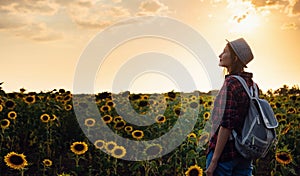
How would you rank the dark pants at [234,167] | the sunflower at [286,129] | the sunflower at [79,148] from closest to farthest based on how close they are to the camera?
the dark pants at [234,167] → the sunflower at [79,148] → the sunflower at [286,129]

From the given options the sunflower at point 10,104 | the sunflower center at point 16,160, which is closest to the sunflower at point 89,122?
the sunflower at point 10,104

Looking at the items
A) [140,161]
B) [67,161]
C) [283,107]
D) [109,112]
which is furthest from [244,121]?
[283,107]

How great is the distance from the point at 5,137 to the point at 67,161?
1.18 meters

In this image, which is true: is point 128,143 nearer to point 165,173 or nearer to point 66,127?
point 165,173

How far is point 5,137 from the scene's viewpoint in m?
7.92

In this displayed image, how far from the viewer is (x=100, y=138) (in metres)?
7.90

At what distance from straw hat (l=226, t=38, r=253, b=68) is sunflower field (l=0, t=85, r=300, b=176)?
1753mm

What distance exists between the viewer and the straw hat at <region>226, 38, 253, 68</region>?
3.66m

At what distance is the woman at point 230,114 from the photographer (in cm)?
354

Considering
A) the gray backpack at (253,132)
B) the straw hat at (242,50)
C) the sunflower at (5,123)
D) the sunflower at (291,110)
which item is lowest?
the gray backpack at (253,132)

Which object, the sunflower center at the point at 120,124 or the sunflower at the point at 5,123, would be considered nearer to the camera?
the sunflower at the point at 5,123

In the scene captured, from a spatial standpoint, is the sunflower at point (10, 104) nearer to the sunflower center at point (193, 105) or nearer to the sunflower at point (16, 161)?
the sunflower center at point (193, 105)

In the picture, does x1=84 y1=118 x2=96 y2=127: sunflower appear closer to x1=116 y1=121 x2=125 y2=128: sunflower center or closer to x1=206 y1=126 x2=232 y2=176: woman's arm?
x1=116 y1=121 x2=125 y2=128: sunflower center

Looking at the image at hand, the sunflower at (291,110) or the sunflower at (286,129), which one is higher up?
the sunflower at (291,110)
